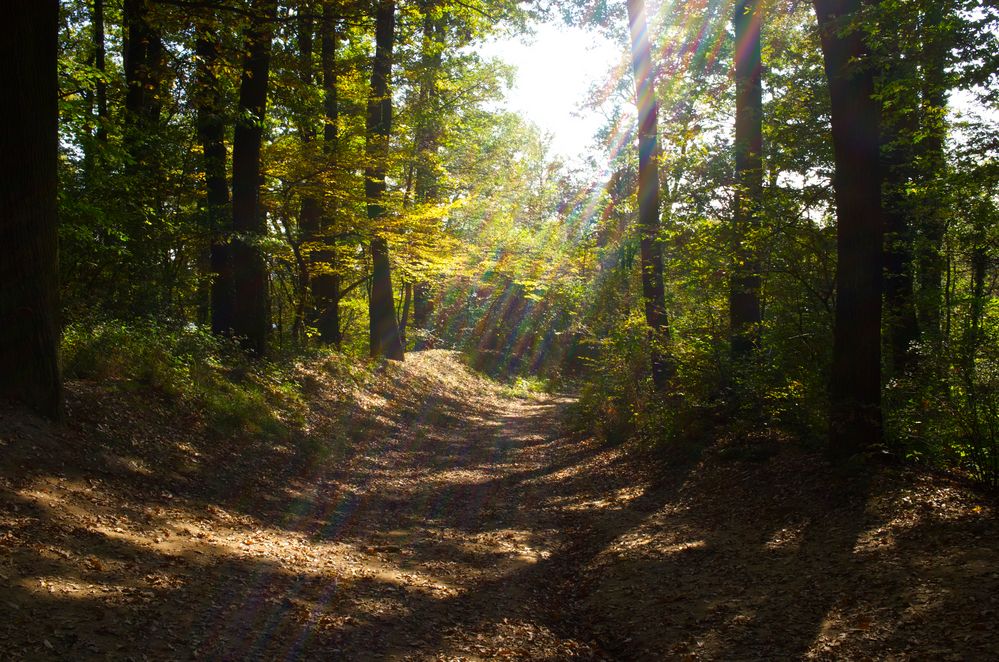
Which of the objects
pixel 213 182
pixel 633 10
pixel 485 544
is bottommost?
pixel 485 544

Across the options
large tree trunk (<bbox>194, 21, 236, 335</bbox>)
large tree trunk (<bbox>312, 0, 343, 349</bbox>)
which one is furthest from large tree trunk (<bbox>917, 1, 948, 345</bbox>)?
large tree trunk (<bbox>194, 21, 236, 335</bbox>)

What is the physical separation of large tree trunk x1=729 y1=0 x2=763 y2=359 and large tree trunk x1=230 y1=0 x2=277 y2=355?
8590mm

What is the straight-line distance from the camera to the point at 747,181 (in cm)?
1056

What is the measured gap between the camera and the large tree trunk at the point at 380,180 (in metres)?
16.0

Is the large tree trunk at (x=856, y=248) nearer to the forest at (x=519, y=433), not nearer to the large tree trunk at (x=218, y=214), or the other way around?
the forest at (x=519, y=433)

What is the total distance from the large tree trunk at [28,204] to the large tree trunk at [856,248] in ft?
28.1

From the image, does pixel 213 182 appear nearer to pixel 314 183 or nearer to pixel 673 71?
pixel 314 183

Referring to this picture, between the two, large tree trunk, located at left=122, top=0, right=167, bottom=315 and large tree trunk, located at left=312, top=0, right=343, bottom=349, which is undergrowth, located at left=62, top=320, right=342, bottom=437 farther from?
large tree trunk, located at left=312, top=0, right=343, bottom=349

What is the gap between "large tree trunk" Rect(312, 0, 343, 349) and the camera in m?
14.5

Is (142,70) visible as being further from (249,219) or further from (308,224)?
(308,224)

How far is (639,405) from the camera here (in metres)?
14.0

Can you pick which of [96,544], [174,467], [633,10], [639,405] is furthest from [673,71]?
[96,544]

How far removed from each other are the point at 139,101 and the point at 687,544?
14676 millimetres

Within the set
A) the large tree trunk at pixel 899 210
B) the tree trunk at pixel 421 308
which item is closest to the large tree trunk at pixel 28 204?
the large tree trunk at pixel 899 210
